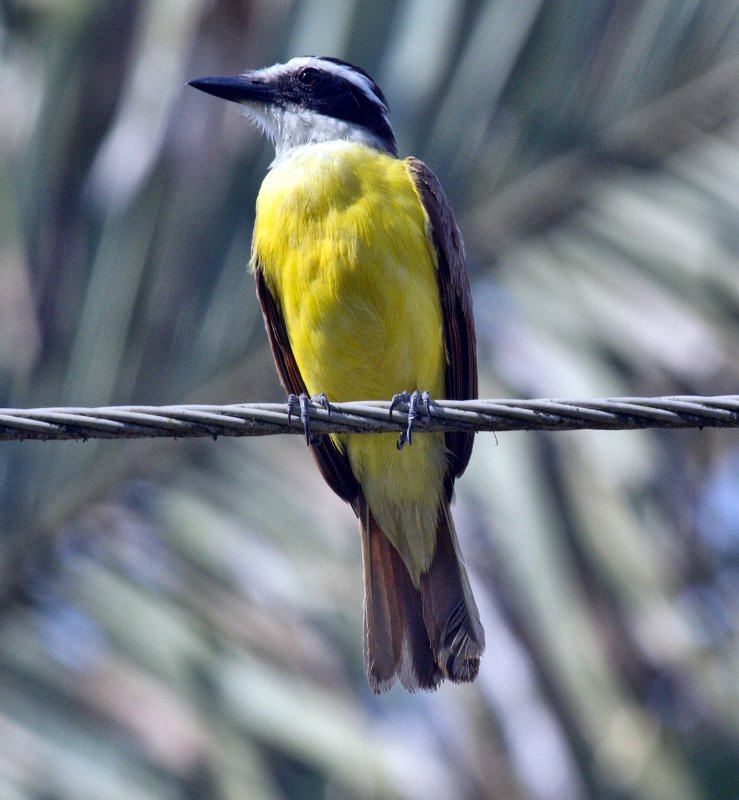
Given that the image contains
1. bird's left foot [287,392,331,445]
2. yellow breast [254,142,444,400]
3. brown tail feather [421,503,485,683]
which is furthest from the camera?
brown tail feather [421,503,485,683]

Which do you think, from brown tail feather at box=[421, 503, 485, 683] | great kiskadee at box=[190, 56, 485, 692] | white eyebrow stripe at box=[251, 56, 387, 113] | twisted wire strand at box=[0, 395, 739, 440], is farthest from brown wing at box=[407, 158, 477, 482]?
twisted wire strand at box=[0, 395, 739, 440]

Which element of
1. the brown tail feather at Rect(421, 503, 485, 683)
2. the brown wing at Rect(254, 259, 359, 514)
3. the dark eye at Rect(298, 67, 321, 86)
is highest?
the dark eye at Rect(298, 67, 321, 86)

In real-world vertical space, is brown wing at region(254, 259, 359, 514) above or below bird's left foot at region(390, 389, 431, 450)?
below

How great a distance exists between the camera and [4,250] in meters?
5.77

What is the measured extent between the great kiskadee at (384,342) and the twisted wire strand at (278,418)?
145 cm

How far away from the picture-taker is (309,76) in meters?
6.09

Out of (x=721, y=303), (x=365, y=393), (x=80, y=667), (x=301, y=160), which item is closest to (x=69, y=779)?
(x=80, y=667)

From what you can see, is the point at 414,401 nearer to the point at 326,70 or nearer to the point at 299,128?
the point at 299,128

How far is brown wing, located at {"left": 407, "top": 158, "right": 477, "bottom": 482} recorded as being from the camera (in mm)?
5312

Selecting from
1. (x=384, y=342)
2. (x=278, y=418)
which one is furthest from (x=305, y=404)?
(x=278, y=418)

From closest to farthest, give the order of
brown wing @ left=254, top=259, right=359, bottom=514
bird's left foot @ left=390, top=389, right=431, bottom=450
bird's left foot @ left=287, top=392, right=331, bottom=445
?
bird's left foot @ left=287, top=392, right=331, bottom=445 → bird's left foot @ left=390, top=389, right=431, bottom=450 → brown wing @ left=254, top=259, right=359, bottom=514

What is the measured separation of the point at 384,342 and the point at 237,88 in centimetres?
152

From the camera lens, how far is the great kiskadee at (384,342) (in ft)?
16.8

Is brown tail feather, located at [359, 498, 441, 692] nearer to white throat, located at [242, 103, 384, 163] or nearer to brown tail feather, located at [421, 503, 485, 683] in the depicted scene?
brown tail feather, located at [421, 503, 485, 683]
